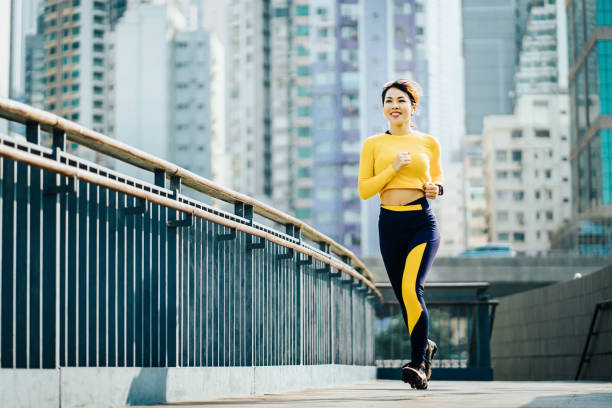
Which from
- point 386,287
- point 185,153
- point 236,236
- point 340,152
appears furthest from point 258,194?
point 236,236

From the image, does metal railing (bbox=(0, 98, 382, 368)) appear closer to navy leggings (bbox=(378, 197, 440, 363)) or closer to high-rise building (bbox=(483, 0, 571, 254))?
navy leggings (bbox=(378, 197, 440, 363))

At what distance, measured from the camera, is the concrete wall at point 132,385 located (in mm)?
4426

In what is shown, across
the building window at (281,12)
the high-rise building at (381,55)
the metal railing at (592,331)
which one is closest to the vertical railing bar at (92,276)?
the metal railing at (592,331)

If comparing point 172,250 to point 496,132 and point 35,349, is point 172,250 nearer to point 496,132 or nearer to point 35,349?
point 35,349

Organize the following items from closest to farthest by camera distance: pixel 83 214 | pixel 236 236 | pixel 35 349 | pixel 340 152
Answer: pixel 35 349 < pixel 83 214 < pixel 236 236 < pixel 340 152

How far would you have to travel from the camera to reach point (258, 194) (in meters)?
137

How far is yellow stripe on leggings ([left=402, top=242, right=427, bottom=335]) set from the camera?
7500 millimetres

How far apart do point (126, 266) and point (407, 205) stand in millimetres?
2538

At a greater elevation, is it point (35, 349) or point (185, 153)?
point (185, 153)

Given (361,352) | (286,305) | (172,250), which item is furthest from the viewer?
(361,352)

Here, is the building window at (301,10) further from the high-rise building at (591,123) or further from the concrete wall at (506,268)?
the concrete wall at (506,268)

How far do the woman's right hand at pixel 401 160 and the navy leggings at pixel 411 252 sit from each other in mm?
320

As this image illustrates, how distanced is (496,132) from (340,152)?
3298 cm

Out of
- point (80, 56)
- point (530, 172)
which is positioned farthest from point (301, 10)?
point (530, 172)
